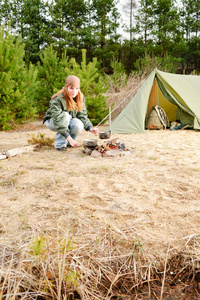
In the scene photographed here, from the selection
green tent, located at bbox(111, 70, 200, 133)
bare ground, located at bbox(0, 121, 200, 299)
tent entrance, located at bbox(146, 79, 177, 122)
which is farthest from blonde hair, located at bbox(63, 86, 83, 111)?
tent entrance, located at bbox(146, 79, 177, 122)

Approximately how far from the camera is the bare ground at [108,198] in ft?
5.21

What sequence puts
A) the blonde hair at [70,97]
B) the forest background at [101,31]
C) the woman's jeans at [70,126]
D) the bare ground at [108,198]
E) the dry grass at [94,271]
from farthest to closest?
1. the forest background at [101,31]
2. the woman's jeans at [70,126]
3. the blonde hair at [70,97]
4. the bare ground at [108,198]
5. the dry grass at [94,271]

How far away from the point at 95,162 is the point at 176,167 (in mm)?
1011

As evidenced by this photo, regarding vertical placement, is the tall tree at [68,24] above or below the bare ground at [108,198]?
above

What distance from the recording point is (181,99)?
240 inches

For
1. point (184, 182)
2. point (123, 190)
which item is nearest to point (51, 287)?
point (123, 190)

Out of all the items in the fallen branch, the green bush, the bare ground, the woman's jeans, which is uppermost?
the green bush

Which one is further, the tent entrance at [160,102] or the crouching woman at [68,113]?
the tent entrance at [160,102]

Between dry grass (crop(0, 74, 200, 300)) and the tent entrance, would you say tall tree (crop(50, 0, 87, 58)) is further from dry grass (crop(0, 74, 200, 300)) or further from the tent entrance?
dry grass (crop(0, 74, 200, 300))

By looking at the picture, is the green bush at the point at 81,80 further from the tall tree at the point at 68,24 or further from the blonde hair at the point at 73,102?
the tall tree at the point at 68,24

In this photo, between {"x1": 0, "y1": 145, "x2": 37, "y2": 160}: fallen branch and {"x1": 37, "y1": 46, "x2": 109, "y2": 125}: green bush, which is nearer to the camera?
{"x1": 0, "y1": 145, "x2": 37, "y2": 160}: fallen branch

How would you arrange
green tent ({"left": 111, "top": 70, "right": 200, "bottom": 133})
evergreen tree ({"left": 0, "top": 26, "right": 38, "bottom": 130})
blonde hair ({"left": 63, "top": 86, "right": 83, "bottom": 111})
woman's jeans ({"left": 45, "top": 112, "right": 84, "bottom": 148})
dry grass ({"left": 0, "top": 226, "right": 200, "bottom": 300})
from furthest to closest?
green tent ({"left": 111, "top": 70, "right": 200, "bottom": 133}) → evergreen tree ({"left": 0, "top": 26, "right": 38, "bottom": 130}) → woman's jeans ({"left": 45, "top": 112, "right": 84, "bottom": 148}) → blonde hair ({"left": 63, "top": 86, "right": 83, "bottom": 111}) → dry grass ({"left": 0, "top": 226, "right": 200, "bottom": 300})

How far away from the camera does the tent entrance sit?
6.72 metres

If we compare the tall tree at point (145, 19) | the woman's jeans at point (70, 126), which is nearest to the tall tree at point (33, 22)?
the tall tree at point (145, 19)
